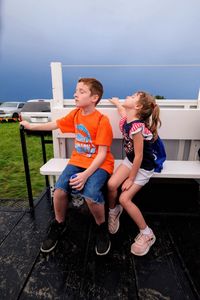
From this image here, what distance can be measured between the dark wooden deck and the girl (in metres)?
0.13

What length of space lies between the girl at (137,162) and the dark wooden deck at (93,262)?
0.13m

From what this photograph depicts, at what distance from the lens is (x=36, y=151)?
200 inches

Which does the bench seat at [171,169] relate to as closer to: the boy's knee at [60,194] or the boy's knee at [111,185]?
the boy's knee at [60,194]

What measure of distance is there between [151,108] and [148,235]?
106 cm

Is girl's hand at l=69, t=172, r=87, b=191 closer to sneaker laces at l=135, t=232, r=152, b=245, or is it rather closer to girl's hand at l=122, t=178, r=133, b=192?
girl's hand at l=122, t=178, r=133, b=192

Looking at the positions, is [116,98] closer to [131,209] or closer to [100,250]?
[131,209]

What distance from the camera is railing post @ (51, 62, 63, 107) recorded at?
2.15 m

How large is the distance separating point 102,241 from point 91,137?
2.81ft

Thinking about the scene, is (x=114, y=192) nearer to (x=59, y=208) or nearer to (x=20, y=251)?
(x=59, y=208)

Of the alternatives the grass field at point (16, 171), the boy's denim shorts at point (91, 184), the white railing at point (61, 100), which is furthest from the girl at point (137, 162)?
the grass field at point (16, 171)

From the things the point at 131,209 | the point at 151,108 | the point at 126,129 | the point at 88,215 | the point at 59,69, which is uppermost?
the point at 59,69

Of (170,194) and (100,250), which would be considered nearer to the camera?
(100,250)

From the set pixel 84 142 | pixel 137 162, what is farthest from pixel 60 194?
pixel 137 162

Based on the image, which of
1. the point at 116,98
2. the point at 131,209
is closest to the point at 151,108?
the point at 116,98
